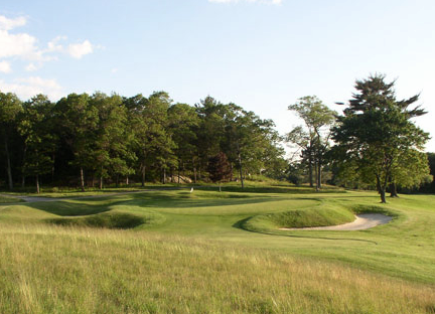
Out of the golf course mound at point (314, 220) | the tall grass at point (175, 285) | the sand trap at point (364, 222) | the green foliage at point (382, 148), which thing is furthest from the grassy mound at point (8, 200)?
the green foliage at point (382, 148)

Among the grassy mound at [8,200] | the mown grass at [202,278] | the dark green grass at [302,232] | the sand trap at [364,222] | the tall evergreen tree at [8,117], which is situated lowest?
the sand trap at [364,222]

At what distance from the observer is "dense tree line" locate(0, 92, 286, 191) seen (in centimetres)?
5091

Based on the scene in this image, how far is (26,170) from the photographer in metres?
49.5

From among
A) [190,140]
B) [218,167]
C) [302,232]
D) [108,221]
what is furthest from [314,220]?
[190,140]

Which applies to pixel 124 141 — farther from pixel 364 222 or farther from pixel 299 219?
pixel 364 222

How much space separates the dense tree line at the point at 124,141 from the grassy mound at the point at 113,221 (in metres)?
27.7

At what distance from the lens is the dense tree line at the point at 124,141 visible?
5091 cm

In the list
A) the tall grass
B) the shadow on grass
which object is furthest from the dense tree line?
the tall grass

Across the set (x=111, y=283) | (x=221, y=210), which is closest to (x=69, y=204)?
(x=221, y=210)

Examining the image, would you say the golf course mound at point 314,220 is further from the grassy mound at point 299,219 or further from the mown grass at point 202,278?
the mown grass at point 202,278

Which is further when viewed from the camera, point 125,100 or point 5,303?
point 125,100

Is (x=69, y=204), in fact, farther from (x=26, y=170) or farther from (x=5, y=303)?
(x=5, y=303)

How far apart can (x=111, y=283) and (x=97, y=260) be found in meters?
1.99

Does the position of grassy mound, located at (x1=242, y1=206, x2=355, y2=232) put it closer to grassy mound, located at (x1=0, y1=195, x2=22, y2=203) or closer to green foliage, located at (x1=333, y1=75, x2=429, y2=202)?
green foliage, located at (x1=333, y1=75, x2=429, y2=202)
